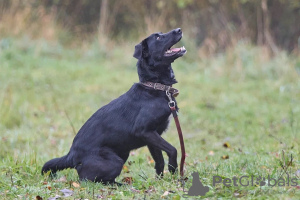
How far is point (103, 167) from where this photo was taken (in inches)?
179

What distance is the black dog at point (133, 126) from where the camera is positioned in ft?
14.9

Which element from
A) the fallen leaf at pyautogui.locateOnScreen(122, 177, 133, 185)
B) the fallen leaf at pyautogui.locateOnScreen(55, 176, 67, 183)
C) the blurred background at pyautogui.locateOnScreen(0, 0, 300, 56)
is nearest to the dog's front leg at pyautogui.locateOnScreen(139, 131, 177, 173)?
the fallen leaf at pyautogui.locateOnScreen(122, 177, 133, 185)

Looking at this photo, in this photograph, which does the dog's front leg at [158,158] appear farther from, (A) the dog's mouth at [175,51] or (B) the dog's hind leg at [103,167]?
(A) the dog's mouth at [175,51]

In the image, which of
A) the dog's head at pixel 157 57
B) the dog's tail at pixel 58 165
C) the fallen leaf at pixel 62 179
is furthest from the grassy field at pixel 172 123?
the dog's head at pixel 157 57

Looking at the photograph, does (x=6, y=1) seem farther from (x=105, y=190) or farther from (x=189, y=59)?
(x=105, y=190)

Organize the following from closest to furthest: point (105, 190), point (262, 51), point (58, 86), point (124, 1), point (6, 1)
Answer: point (105, 190) < point (58, 86) < point (262, 51) < point (6, 1) < point (124, 1)

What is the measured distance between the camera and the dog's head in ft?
15.8

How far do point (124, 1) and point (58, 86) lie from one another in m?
8.10

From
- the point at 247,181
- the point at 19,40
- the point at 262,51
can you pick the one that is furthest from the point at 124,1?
the point at 247,181

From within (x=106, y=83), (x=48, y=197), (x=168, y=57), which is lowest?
(x=48, y=197)

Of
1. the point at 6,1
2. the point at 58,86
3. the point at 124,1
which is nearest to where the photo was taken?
the point at 58,86

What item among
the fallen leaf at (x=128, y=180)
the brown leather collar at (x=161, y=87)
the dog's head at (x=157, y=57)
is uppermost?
the dog's head at (x=157, y=57)

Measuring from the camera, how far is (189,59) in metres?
13.9

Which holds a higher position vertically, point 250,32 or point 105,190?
point 250,32
